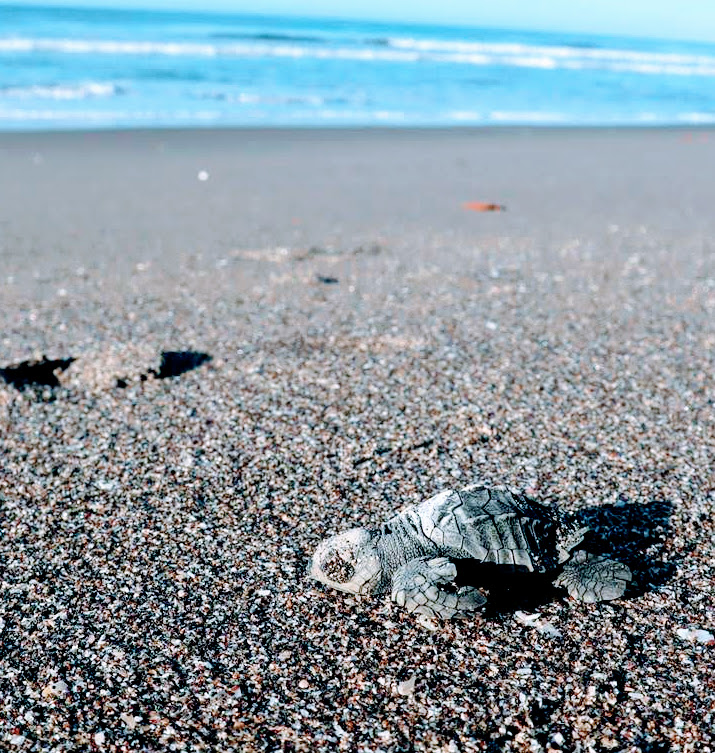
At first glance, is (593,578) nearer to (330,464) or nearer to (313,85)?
(330,464)

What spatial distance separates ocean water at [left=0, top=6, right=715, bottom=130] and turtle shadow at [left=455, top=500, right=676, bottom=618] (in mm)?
11953

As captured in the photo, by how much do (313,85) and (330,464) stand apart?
17761mm

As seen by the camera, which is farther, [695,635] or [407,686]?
[695,635]

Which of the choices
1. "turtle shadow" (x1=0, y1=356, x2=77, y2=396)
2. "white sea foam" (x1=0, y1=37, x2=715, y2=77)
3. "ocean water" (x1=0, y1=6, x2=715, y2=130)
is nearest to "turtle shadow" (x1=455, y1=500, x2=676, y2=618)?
"turtle shadow" (x1=0, y1=356, x2=77, y2=396)

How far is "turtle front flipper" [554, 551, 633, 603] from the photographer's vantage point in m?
2.59

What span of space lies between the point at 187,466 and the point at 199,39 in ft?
113

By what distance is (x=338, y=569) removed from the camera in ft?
8.53

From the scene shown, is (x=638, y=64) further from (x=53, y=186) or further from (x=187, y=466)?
(x=187, y=466)

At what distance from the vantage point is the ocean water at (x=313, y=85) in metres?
15.1

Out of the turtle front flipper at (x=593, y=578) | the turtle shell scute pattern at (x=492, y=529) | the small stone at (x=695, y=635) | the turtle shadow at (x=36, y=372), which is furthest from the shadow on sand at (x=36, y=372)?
the small stone at (x=695, y=635)

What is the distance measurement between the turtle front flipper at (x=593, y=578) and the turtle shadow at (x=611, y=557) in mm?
57

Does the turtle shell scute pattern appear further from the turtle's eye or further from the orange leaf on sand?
the orange leaf on sand

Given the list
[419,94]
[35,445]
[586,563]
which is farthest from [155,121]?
[586,563]

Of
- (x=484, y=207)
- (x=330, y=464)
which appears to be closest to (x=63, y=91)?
(x=484, y=207)
